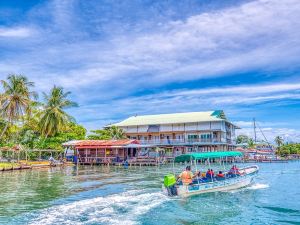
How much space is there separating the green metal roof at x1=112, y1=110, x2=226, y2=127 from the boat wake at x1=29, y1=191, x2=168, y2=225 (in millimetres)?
42596

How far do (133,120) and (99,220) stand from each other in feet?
185

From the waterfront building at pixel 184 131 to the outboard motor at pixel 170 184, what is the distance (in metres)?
37.9

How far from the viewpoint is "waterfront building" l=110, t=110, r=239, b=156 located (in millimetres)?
58031

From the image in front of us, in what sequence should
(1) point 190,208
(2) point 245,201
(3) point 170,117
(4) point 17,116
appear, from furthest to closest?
(3) point 170,117, (4) point 17,116, (2) point 245,201, (1) point 190,208

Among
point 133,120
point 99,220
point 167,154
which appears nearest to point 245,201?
point 99,220

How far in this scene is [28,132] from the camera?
53.2m

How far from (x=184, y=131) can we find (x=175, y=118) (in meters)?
4.33

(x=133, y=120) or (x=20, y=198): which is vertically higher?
(x=133, y=120)

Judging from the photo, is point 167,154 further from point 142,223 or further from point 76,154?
point 142,223

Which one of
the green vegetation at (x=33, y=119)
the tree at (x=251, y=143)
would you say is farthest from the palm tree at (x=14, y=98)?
the tree at (x=251, y=143)

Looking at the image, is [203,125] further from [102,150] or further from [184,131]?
[102,150]

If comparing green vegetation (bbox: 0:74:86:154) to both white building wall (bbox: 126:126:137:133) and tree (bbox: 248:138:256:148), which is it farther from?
tree (bbox: 248:138:256:148)

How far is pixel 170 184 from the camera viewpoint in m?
17.3

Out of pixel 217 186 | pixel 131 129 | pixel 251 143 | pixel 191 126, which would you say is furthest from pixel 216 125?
pixel 251 143
